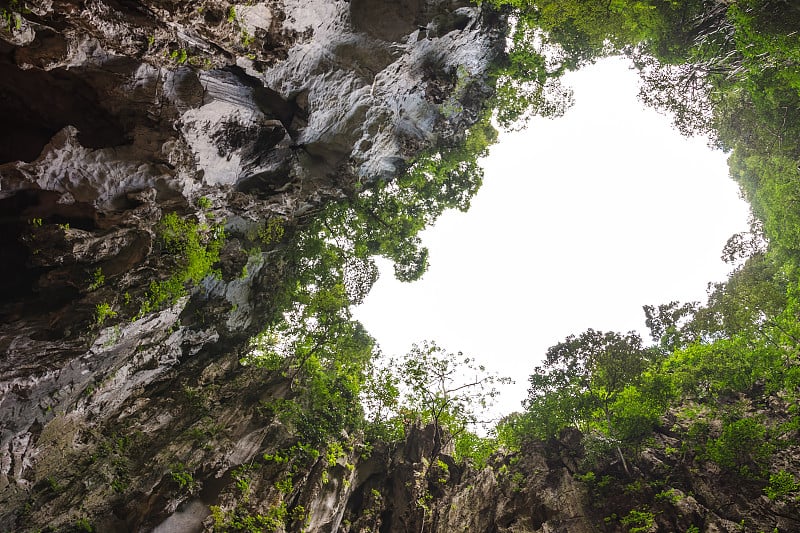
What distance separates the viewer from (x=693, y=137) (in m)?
22.5

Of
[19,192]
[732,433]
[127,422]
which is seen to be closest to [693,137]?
[732,433]

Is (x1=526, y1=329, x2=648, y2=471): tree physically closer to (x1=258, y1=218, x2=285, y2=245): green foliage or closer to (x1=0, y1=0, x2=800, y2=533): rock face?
(x1=0, y1=0, x2=800, y2=533): rock face

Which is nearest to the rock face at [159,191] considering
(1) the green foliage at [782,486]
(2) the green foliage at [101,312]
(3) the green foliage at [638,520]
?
(2) the green foliage at [101,312]

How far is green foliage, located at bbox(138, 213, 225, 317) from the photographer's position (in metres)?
12.2

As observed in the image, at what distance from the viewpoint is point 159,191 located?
11.5m

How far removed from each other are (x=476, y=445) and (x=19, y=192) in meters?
21.9

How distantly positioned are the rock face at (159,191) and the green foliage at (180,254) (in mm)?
200

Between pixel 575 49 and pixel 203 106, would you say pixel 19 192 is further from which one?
pixel 575 49

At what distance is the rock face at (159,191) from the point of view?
955cm

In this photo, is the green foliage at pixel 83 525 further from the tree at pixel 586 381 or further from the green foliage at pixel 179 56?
the tree at pixel 586 381

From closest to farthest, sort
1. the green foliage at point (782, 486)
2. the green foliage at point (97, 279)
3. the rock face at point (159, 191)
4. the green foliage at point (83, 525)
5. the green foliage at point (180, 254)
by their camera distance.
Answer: the rock face at point (159, 191), the green foliage at point (97, 279), the green foliage at point (83, 525), the green foliage at point (782, 486), the green foliage at point (180, 254)

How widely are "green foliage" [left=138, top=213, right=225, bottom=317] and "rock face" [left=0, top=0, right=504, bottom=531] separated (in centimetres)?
20

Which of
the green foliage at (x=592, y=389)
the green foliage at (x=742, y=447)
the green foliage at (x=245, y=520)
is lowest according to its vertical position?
the green foliage at (x=245, y=520)

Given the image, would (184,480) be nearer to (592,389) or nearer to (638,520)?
(638,520)
